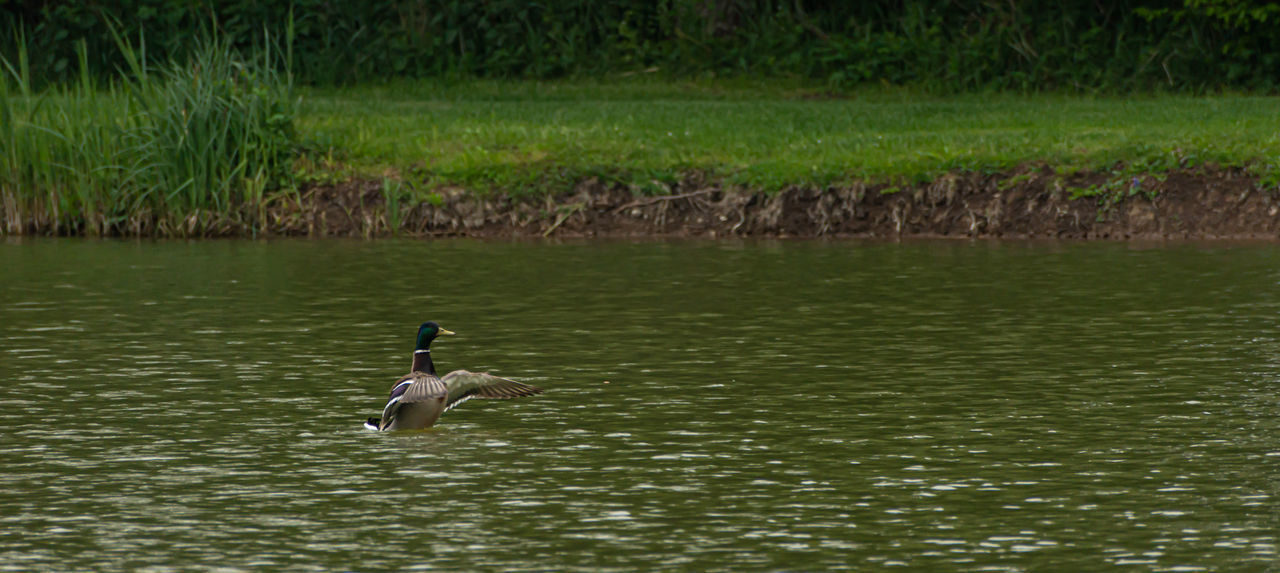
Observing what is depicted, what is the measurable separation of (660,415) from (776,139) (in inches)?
488

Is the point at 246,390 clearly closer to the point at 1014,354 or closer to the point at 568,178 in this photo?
the point at 1014,354

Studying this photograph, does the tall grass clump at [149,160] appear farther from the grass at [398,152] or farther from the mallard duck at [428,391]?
the mallard duck at [428,391]

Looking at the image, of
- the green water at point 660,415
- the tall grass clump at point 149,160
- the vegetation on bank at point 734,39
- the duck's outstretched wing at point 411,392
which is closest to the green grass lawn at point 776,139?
the tall grass clump at point 149,160

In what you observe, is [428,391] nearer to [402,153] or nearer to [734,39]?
[402,153]

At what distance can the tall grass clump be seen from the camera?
865 inches

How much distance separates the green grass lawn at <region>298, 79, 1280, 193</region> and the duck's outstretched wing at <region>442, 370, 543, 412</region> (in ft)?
35.6

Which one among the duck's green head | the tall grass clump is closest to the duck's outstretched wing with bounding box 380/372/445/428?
the duck's green head

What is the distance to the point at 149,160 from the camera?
2216 cm

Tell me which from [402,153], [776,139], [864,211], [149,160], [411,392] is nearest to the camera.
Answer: [411,392]

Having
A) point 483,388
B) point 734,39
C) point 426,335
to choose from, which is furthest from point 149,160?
point 734,39

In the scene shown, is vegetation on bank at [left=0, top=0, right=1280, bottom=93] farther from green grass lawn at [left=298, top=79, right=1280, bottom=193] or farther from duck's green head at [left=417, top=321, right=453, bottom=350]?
duck's green head at [left=417, top=321, right=453, bottom=350]

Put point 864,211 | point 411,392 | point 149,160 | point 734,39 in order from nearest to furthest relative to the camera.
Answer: point 411,392
point 864,211
point 149,160
point 734,39

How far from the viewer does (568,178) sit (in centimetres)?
2245

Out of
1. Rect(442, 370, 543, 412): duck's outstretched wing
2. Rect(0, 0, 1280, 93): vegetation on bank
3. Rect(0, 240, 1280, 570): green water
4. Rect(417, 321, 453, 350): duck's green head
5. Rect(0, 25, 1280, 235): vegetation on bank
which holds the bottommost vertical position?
Rect(0, 240, 1280, 570): green water
